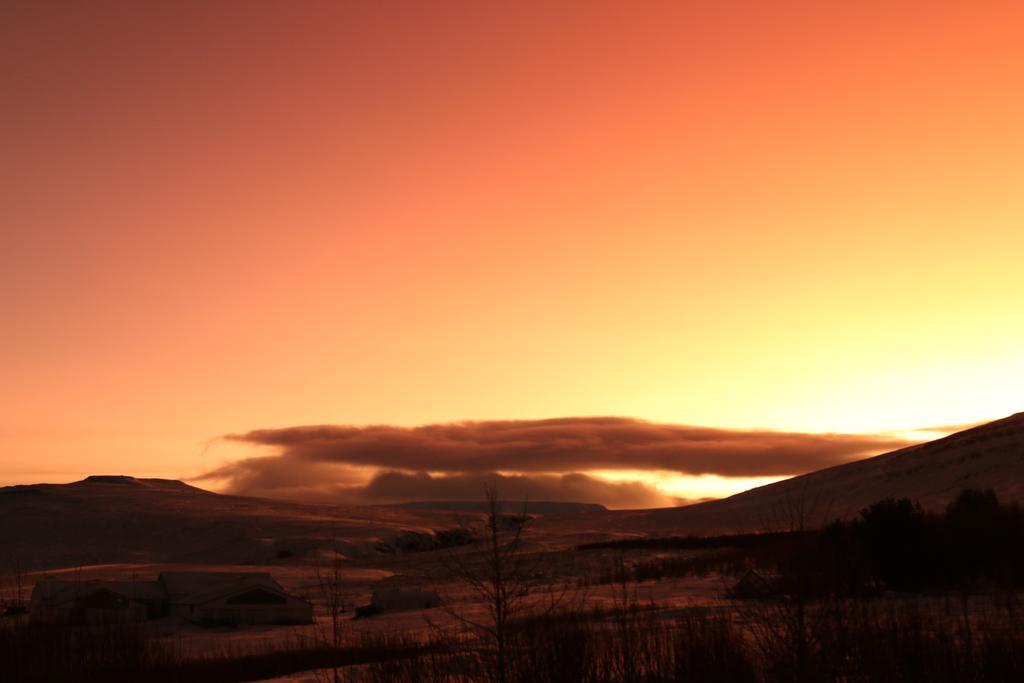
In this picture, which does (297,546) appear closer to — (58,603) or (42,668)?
(58,603)

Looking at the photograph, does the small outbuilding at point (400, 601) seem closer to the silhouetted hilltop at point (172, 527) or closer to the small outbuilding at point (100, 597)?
the small outbuilding at point (100, 597)

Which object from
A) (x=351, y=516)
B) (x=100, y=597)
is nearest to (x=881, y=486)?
(x=100, y=597)

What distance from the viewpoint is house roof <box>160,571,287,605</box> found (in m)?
46.0

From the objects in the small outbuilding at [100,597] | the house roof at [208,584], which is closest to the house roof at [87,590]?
the small outbuilding at [100,597]

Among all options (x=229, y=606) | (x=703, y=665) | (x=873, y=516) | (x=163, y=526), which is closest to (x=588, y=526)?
(x=163, y=526)

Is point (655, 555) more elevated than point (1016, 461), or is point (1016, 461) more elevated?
point (1016, 461)

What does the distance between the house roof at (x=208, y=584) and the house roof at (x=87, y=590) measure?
77cm

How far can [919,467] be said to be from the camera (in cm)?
8219

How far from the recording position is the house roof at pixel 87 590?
47281 millimetres

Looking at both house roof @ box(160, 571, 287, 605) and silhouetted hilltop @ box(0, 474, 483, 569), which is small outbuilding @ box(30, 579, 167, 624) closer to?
house roof @ box(160, 571, 287, 605)

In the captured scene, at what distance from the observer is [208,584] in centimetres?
5066

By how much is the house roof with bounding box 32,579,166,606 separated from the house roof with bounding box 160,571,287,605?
2.52 feet

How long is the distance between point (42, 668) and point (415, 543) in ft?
262

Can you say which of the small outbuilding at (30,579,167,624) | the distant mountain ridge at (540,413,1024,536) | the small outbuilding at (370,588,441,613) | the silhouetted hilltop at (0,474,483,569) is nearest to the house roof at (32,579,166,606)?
the small outbuilding at (30,579,167,624)
